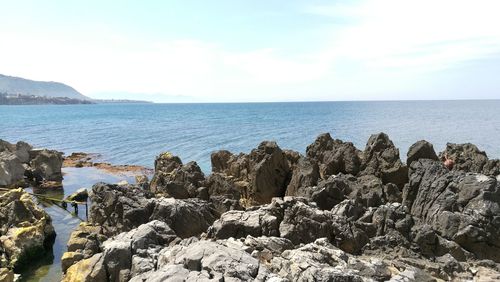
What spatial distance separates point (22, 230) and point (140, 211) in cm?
893

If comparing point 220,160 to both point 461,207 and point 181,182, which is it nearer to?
point 181,182

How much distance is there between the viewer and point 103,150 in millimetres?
73938

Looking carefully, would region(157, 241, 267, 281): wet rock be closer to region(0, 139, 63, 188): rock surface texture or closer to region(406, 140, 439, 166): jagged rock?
region(406, 140, 439, 166): jagged rock

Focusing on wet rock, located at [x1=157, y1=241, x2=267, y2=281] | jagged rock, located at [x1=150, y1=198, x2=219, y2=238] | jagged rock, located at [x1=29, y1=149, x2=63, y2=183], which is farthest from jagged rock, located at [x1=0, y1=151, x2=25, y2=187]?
wet rock, located at [x1=157, y1=241, x2=267, y2=281]

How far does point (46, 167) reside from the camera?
4719 centimetres

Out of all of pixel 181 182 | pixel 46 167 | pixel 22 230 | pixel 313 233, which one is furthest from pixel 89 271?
pixel 46 167

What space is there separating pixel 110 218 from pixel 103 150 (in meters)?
54.3

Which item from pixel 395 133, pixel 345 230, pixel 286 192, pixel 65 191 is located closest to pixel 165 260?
pixel 345 230

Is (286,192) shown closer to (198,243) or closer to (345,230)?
(345,230)

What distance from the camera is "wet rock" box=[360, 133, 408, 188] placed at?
26781 millimetres

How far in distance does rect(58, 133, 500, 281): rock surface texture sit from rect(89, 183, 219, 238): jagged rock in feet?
0.18

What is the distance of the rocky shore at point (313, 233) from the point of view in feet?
41.0

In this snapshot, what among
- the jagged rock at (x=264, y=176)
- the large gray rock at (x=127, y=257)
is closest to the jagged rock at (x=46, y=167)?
the jagged rock at (x=264, y=176)

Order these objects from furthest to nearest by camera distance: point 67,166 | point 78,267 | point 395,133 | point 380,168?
point 395,133
point 67,166
point 380,168
point 78,267
